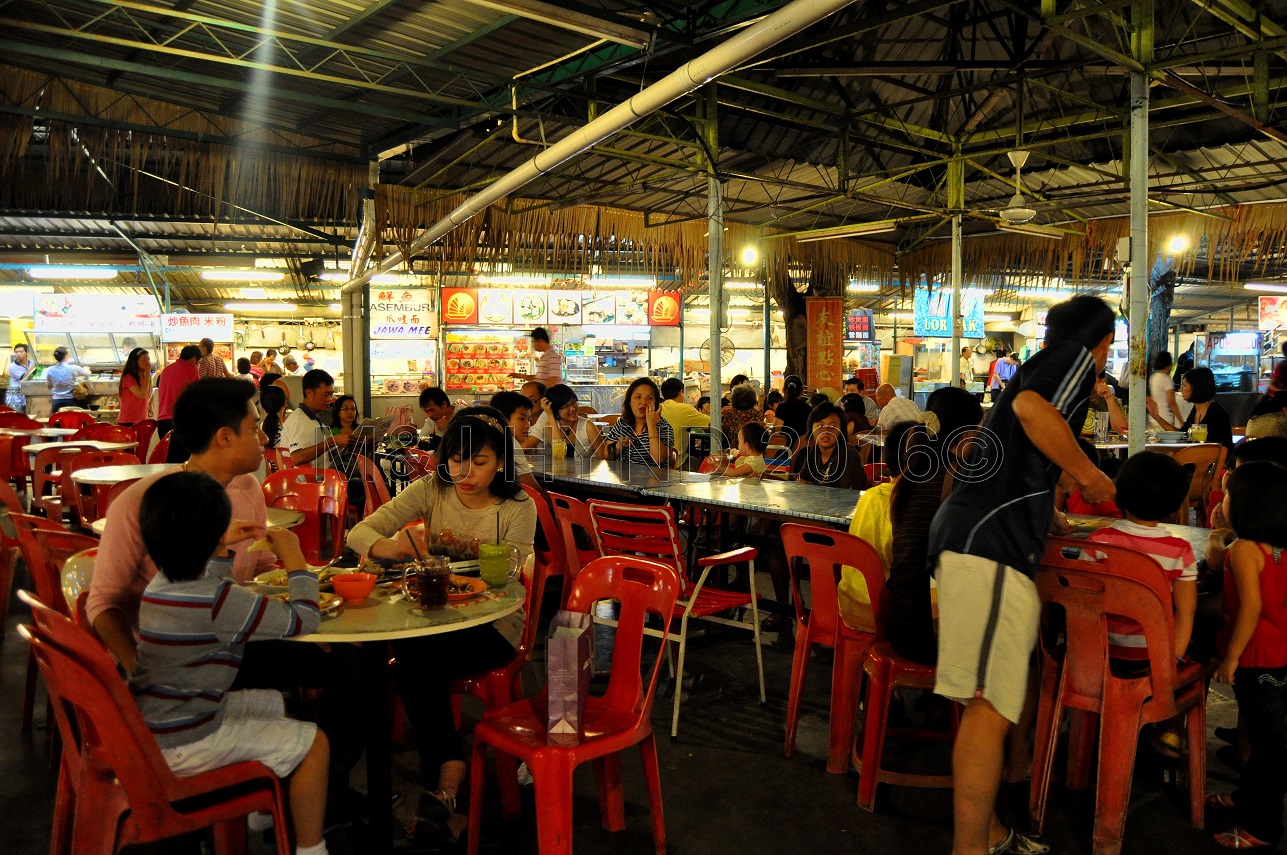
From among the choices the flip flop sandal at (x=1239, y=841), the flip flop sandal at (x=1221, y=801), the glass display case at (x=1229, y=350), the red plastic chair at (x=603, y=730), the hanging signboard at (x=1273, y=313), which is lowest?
the flip flop sandal at (x=1239, y=841)

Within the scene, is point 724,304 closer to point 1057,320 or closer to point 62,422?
point 1057,320

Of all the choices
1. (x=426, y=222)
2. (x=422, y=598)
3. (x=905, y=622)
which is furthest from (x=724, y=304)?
(x=422, y=598)

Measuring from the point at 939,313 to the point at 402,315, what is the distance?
32.9ft

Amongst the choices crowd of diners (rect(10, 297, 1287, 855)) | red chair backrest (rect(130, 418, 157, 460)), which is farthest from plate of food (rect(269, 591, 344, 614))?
red chair backrest (rect(130, 418, 157, 460))

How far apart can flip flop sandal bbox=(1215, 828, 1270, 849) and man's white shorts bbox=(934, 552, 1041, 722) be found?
38.9 inches

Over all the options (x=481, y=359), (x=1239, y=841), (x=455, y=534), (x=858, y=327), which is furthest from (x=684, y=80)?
(x=858, y=327)

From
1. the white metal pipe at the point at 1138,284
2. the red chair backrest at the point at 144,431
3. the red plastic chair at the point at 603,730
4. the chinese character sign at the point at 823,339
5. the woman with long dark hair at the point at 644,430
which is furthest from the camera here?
the chinese character sign at the point at 823,339

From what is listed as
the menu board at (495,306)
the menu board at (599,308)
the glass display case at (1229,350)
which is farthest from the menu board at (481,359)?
the glass display case at (1229,350)

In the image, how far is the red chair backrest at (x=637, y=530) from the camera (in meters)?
4.15

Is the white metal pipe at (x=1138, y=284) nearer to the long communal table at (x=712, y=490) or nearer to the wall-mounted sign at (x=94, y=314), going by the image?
the long communal table at (x=712, y=490)

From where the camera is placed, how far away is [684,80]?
526 cm

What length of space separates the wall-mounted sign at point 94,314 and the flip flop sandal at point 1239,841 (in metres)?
16.5

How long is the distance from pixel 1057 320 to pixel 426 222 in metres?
9.47

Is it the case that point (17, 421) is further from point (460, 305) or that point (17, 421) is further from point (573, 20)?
point (573, 20)
